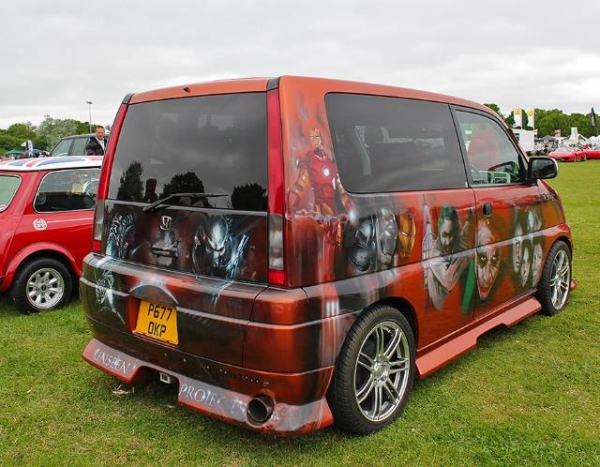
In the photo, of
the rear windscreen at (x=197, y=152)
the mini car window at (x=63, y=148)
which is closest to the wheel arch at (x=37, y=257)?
the rear windscreen at (x=197, y=152)

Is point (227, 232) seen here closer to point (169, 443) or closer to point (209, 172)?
point (209, 172)

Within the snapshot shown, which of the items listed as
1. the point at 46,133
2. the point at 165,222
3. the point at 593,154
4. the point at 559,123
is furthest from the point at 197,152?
the point at 559,123

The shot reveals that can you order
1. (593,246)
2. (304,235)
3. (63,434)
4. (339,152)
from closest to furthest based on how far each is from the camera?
(304,235), (339,152), (63,434), (593,246)

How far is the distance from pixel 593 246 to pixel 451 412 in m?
5.58

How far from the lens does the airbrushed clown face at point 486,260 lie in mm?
3686

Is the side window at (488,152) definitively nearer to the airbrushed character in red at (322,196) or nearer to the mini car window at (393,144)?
the mini car window at (393,144)

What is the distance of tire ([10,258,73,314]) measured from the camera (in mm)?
5172

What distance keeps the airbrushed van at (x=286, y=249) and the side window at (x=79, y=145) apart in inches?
354

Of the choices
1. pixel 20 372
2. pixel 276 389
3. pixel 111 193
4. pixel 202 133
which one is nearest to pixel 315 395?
pixel 276 389

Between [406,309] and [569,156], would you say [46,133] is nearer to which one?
[569,156]

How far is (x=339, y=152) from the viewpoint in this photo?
8.92 ft

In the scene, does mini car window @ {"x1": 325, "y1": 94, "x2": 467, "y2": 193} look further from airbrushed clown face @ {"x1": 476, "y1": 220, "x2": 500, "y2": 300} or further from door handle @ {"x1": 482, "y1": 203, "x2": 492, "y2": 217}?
airbrushed clown face @ {"x1": 476, "y1": 220, "x2": 500, "y2": 300}

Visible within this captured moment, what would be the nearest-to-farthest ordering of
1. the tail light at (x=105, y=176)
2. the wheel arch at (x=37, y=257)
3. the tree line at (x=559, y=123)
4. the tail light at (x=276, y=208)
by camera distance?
the tail light at (x=276, y=208) → the tail light at (x=105, y=176) → the wheel arch at (x=37, y=257) → the tree line at (x=559, y=123)

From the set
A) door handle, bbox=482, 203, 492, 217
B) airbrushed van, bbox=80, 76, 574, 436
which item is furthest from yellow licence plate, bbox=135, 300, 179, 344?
door handle, bbox=482, 203, 492, 217
